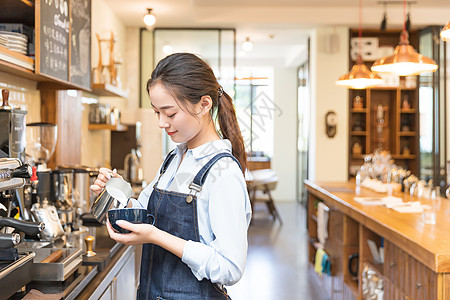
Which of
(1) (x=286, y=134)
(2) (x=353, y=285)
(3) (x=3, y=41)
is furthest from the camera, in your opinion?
(1) (x=286, y=134)

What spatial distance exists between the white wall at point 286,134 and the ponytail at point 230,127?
34.0 ft

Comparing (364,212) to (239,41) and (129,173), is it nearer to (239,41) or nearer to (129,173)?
(129,173)

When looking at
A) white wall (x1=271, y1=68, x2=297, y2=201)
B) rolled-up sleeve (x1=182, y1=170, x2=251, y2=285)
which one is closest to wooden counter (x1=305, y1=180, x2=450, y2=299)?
rolled-up sleeve (x1=182, y1=170, x2=251, y2=285)

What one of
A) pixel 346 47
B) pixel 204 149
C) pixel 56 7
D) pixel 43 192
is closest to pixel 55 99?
pixel 56 7

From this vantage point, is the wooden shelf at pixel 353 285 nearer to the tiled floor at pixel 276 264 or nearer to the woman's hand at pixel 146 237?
the tiled floor at pixel 276 264

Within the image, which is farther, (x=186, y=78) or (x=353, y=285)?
(x=353, y=285)

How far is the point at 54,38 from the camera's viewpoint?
9.14 feet

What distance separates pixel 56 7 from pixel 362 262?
8.36 ft

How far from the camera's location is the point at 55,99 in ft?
10.8

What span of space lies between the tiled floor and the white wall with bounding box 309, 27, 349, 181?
1099mm

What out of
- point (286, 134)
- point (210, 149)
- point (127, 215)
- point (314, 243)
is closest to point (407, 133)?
point (314, 243)

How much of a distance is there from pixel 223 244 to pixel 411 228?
5.92 ft

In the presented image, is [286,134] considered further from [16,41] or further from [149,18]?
[16,41]

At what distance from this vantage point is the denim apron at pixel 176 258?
144 centimetres
